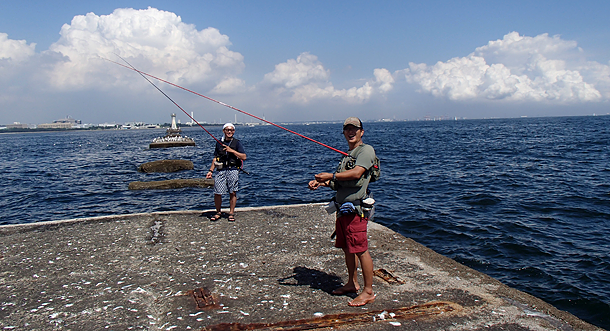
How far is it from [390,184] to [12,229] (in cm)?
1392

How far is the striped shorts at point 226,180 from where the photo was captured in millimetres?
7879

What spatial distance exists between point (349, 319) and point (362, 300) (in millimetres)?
347

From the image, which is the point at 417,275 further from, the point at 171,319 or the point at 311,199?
the point at 311,199

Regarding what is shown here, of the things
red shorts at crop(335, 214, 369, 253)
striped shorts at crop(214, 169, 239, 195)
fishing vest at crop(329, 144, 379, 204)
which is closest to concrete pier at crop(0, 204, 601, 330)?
red shorts at crop(335, 214, 369, 253)

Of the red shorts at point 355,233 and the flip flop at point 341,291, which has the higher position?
the red shorts at point 355,233

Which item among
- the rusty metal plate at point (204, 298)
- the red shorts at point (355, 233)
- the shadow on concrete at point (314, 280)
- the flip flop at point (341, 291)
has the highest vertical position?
the red shorts at point (355, 233)

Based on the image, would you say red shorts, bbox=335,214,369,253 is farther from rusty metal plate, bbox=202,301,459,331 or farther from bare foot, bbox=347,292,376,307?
rusty metal plate, bbox=202,301,459,331

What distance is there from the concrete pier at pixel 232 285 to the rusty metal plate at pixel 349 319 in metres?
0.01

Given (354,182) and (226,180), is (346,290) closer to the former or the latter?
(354,182)

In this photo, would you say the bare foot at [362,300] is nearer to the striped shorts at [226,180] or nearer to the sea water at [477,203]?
the sea water at [477,203]

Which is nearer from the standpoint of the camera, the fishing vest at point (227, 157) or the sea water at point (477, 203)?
the sea water at point (477, 203)

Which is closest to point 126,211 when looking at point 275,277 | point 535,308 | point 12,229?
point 12,229

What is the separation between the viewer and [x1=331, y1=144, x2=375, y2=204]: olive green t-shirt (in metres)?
4.12

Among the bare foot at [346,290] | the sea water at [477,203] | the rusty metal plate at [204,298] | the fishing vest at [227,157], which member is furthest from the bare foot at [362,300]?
the fishing vest at [227,157]
